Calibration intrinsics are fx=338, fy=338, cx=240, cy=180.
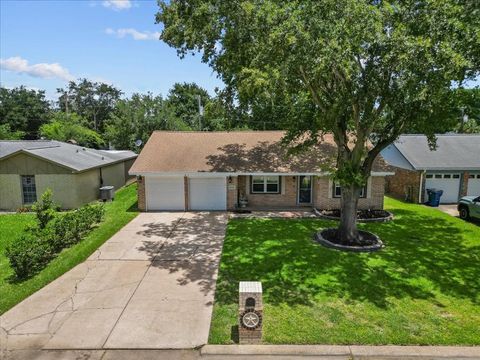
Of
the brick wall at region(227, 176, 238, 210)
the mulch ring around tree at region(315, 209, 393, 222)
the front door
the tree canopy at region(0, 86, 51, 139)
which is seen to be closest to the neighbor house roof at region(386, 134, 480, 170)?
the mulch ring around tree at region(315, 209, 393, 222)

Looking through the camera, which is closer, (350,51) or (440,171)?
(350,51)

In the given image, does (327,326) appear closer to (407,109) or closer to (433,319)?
(433,319)

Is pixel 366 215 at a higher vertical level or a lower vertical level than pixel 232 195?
lower

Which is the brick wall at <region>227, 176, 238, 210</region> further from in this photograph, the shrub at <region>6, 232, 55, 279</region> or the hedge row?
the shrub at <region>6, 232, 55, 279</region>

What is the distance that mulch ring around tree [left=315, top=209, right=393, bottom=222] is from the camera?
53.5ft

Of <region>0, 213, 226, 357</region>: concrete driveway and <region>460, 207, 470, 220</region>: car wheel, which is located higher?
<region>460, 207, 470, 220</region>: car wheel

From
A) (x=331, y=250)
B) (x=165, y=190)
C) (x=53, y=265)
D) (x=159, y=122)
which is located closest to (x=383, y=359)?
(x=331, y=250)

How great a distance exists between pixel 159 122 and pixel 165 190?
52.0 ft

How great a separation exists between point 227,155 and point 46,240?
35.3 feet

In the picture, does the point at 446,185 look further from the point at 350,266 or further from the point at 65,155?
the point at 65,155

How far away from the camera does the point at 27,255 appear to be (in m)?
9.55

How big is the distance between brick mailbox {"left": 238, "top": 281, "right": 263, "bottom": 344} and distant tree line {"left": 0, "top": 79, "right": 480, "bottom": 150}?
20.8 feet

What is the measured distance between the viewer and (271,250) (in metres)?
12.0

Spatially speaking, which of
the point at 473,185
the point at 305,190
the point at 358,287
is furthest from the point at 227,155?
the point at 473,185
